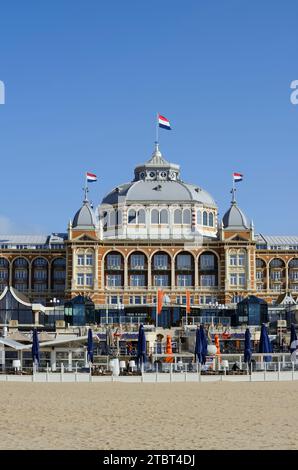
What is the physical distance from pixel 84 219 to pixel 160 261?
12522 millimetres

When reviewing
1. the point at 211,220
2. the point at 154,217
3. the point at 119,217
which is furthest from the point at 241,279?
the point at 119,217

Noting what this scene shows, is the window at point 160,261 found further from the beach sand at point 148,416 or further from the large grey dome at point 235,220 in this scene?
the beach sand at point 148,416

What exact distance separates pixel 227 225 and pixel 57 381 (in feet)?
248

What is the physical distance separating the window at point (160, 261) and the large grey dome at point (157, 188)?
8.99 metres

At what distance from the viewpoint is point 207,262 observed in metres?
127

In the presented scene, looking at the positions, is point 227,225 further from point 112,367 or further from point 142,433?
point 142,433

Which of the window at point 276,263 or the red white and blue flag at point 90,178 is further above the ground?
the red white and blue flag at point 90,178

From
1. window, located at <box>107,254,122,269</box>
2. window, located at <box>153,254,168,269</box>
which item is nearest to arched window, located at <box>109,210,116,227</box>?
A: window, located at <box>107,254,122,269</box>

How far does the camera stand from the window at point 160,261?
417 ft

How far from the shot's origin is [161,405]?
1512 inches

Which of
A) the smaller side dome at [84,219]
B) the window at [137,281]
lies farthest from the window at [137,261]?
the smaller side dome at [84,219]

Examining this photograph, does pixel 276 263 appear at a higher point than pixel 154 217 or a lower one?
lower

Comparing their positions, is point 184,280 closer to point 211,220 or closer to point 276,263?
point 211,220
